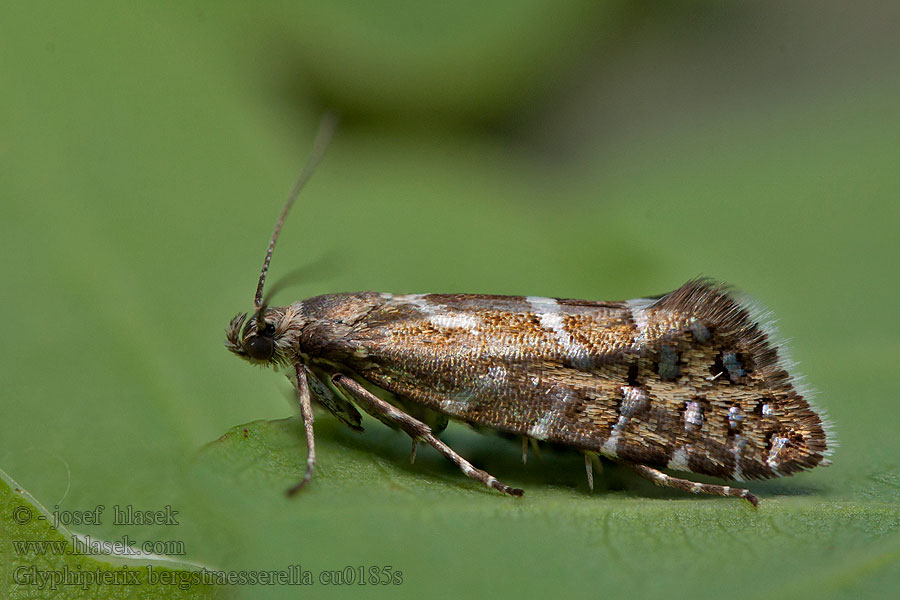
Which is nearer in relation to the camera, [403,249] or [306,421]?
[306,421]

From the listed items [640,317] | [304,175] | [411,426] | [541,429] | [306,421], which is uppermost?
[304,175]

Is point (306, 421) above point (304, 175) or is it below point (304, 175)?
below

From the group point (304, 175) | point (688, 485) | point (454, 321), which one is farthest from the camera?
point (304, 175)

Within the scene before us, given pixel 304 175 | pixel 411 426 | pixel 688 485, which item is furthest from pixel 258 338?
pixel 688 485

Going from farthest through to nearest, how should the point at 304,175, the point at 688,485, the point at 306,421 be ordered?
the point at 304,175 → the point at 306,421 → the point at 688,485

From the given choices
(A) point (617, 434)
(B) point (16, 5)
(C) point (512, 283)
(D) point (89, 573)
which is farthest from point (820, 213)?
(B) point (16, 5)

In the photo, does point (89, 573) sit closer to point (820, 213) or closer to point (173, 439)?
point (173, 439)

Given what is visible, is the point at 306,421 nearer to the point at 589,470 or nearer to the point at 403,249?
the point at 589,470
